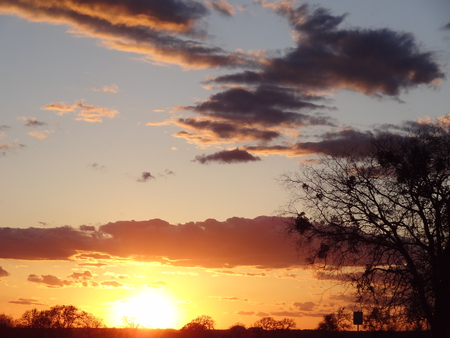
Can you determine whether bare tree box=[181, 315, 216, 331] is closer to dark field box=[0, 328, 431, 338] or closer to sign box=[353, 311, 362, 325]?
dark field box=[0, 328, 431, 338]

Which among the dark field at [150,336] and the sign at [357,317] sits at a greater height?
the sign at [357,317]

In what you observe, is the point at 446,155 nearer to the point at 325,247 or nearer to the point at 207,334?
the point at 325,247

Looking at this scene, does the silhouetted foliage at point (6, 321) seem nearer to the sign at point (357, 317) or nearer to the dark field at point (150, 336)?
the dark field at point (150, 336)

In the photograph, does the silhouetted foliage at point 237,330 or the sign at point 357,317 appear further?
the silhouetted foliage at point 237,330

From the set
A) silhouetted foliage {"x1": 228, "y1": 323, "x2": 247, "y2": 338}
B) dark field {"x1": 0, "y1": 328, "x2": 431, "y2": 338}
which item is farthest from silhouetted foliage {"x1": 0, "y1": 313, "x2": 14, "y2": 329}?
silhouetted foliage {"x1": 228, "y1": 323, "x2": 247, "y2": 338}

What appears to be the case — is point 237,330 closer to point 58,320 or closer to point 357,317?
point 58,320

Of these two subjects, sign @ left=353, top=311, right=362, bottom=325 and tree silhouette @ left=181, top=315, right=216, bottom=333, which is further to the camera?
tree silhouette @ left=181, top=315, right=216, bottom=333

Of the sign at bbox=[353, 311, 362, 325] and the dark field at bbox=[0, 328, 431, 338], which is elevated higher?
the sign at bbox=[353, 311, 362, 325]

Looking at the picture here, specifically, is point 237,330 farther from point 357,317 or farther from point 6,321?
point 357,317

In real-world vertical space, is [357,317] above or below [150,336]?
above

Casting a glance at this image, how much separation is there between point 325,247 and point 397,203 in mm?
3208

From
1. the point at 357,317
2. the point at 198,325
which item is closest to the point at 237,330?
the point at 198,325

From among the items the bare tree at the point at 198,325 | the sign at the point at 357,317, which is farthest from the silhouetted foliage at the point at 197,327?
the sign at the point at 357,317

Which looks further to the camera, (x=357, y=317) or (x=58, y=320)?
(x=58, y=320)
